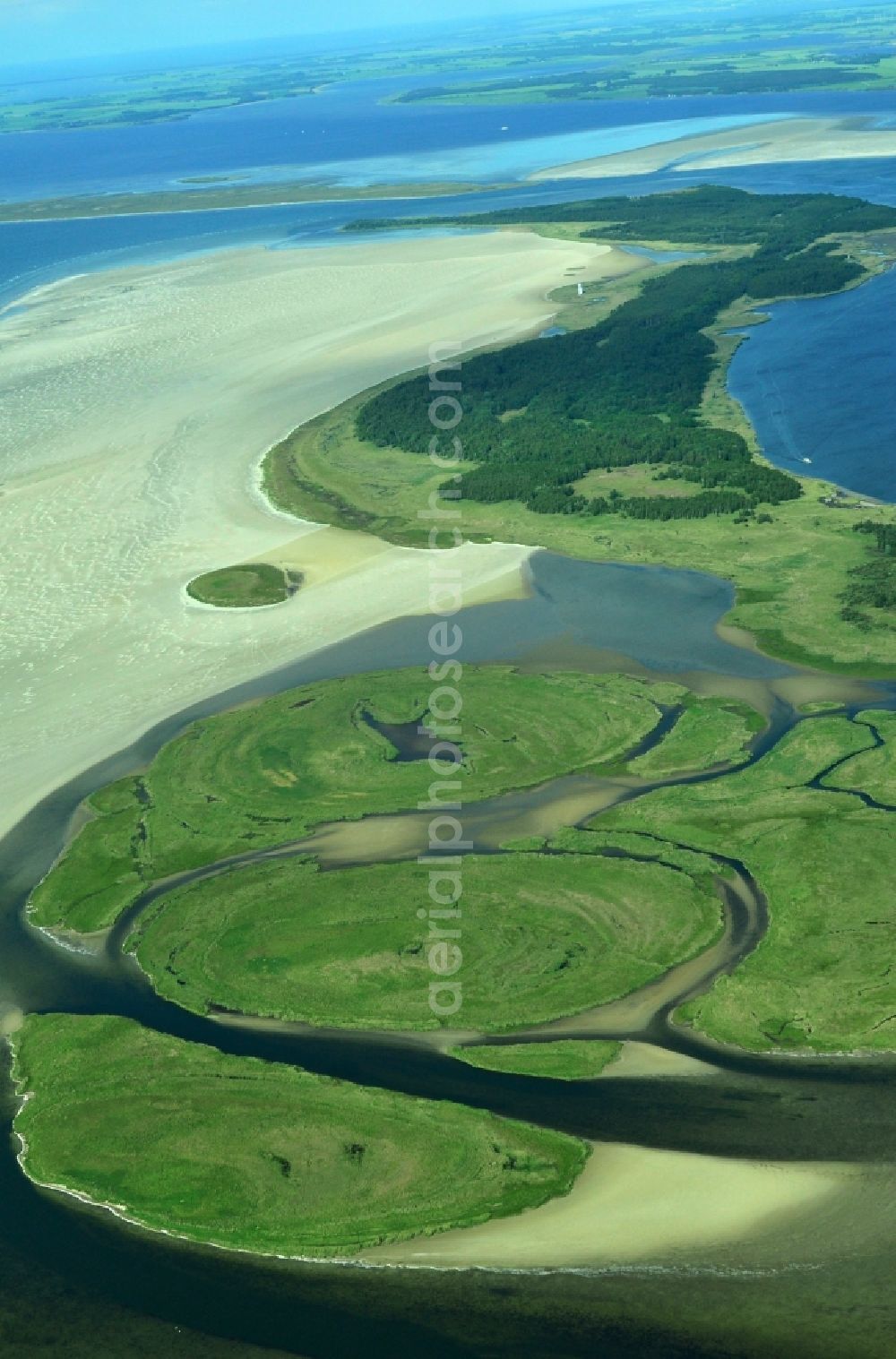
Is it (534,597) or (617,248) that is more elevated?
(617,248)

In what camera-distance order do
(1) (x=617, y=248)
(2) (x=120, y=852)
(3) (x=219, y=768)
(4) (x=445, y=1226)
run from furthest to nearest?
(1) (x=617, y=248)
(3) (x=219, y=768)
(2) (x=120, y=852)
(4) (x=445, y=1226)

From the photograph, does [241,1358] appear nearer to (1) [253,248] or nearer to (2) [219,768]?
(2) [219,768]

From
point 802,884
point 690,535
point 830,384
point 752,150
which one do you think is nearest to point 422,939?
point 802,884

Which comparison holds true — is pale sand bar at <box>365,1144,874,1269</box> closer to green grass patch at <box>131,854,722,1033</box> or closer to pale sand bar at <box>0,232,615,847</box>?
green grass patch at <box>131,854,722,1033</box>

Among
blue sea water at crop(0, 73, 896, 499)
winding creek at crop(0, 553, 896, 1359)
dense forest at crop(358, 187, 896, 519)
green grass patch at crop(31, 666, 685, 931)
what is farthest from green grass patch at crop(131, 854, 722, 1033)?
blue sea water at crop(0, 73, 896, 499)

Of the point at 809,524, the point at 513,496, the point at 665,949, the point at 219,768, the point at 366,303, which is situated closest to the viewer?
the point at 665,949

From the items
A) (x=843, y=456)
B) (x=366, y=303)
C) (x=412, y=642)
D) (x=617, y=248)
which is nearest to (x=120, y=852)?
(x=412, y=642)

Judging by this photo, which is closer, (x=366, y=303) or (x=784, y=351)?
(x=784, y=351)
